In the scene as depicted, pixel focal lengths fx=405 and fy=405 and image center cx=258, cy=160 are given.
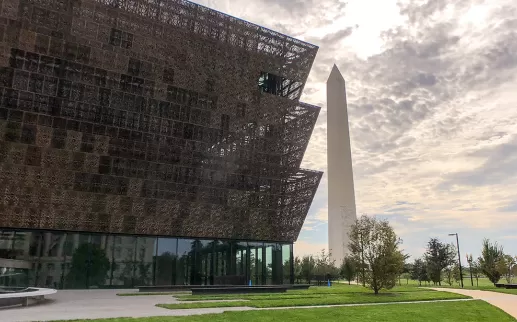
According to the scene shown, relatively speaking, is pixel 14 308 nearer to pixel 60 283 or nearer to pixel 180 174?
pixel 60 283

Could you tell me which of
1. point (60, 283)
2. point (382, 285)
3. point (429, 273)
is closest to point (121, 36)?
point (60, 283)

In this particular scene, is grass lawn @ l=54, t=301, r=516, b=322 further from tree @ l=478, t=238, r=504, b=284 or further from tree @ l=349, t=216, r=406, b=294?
tree @ l=478, t=238, r=504, b=284

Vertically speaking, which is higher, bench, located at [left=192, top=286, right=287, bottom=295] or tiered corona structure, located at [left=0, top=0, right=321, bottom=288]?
tiered corona structure, located at [left=0, top=0, right=321, bottom=288]

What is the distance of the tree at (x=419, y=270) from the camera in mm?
60578

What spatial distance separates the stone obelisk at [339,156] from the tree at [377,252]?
45485mm

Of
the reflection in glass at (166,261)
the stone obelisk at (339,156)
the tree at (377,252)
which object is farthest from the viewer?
the stone obelisk at (339,156)

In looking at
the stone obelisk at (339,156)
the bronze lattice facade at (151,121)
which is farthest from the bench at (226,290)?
the stone obelisk at (339,156)

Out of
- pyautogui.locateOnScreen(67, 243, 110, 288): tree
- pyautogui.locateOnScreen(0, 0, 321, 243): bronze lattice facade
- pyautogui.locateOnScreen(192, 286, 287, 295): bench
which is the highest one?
pyautogui.locateOnScreen(0, 0, 321, 243): bronze lattice facade

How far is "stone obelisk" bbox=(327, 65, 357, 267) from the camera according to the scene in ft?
261

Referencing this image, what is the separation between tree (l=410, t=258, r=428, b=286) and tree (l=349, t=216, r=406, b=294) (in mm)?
30853

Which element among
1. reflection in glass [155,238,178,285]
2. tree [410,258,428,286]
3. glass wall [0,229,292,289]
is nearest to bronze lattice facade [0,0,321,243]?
glass wall [0,229,292,289]

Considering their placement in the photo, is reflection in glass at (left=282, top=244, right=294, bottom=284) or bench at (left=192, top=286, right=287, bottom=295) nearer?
bench at (left=192, top=286, right=287, bottom=295)

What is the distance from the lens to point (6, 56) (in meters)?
33.2

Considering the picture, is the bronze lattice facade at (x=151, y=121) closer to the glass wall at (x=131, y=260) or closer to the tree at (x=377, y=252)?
the glass wall at (x=131, y=260)
